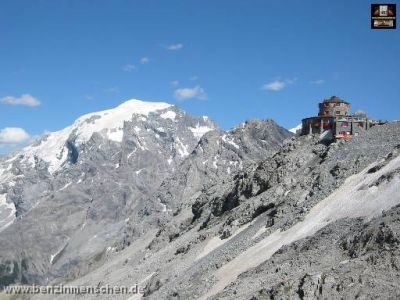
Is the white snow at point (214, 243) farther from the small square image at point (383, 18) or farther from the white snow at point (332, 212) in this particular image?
the small square image at point (383, 18)

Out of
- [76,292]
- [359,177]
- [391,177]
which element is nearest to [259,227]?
[359,177]

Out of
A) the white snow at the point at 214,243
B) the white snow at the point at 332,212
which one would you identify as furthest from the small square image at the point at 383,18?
the white snow at the point at 214,243

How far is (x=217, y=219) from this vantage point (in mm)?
107312

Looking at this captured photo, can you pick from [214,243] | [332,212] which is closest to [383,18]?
[332,212]

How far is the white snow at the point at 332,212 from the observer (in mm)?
58828

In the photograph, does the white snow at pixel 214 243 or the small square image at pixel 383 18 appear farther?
the white snow at pixel 214 243

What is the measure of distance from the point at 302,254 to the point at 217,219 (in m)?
53.1

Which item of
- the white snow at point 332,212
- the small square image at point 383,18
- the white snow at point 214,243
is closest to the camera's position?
the small square image at point 383,18

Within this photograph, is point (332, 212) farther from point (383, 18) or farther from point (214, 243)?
point (214, 243)

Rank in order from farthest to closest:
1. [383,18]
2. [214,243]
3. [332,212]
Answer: [214,243]
[332,212]
[383,18]

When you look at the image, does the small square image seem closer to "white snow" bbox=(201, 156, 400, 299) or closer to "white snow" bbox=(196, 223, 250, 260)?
"white snow" bbox=(201, 156, 400, 299)

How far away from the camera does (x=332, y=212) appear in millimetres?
63625

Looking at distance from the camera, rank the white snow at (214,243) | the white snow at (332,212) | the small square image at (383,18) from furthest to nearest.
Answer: the white snow at (214,243) → the white snow at (332,212) → the small square image at (383,18)

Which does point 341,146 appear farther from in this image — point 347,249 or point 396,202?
point 347,249
